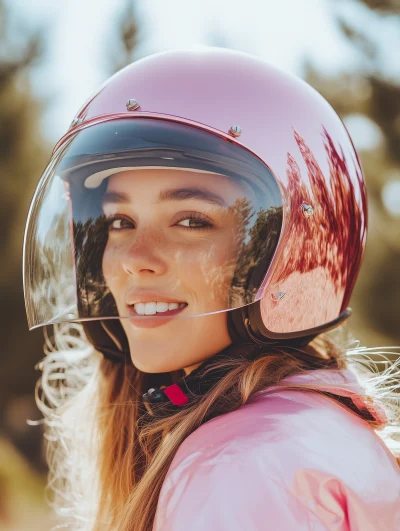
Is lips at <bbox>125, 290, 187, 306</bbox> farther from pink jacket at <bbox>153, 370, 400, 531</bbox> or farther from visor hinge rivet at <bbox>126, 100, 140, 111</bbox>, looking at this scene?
visor hinge rivet at <bbox>126, 100, 140, 111</bbox>

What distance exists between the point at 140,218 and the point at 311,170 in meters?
0.40

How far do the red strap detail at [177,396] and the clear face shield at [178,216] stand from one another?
17 centimetres

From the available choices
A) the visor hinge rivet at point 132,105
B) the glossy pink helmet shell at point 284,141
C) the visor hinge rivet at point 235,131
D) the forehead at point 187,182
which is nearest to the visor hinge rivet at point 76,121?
the glossy pink helmet shell at point 284,141

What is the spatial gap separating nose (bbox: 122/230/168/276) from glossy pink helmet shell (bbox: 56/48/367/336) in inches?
8.6

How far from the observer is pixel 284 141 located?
1.62 metres

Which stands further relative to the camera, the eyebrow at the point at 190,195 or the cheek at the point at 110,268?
the cheek at the point at 110,268

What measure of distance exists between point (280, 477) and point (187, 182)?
647 millimetres

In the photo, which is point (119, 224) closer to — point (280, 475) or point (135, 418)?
point (135, 418)

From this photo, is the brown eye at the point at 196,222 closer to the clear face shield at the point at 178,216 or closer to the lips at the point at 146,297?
the clear face shield at the point at 178,216

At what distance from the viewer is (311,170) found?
1.65m

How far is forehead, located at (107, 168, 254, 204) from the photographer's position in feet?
4.99

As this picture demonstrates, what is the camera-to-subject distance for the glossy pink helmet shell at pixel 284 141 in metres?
1.58

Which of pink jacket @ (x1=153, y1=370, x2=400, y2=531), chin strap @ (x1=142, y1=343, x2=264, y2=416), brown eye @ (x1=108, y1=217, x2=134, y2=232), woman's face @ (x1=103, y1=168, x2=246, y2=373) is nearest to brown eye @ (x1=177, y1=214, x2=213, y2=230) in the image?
woman's face @ (x1=103, y1=168, x2=246, y2=373)

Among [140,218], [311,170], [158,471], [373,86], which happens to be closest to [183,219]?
[140,218]
